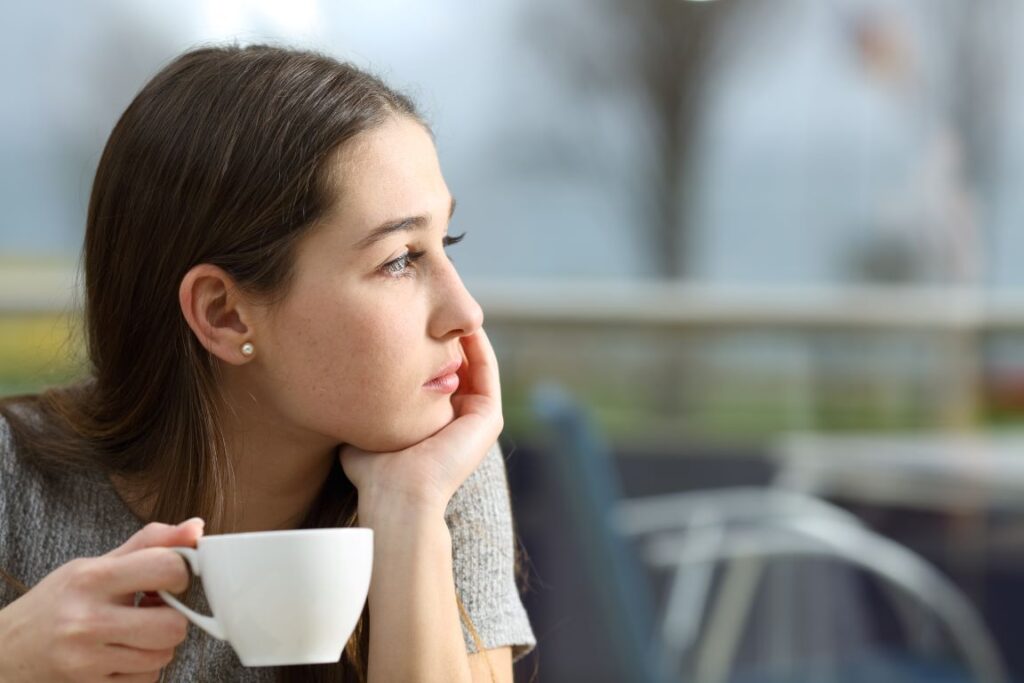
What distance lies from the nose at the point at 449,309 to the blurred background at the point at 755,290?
2.27m

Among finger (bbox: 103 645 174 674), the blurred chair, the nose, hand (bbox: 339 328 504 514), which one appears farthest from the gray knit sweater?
the blurred chair

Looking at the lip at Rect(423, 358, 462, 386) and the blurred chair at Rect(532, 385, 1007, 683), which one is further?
the blurred chair at Rect(532, 385, 1007, 683)

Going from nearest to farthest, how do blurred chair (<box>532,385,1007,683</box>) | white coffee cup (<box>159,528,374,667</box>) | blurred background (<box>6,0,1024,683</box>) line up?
white coffee cup (<box>159,528,374,667</box>), blurred chair (<box>532,385,1007,683</box>), blurred background (<box>6,0,1024,683</box>)

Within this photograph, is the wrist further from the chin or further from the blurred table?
the blurred table

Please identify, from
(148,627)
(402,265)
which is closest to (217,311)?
(402,265)

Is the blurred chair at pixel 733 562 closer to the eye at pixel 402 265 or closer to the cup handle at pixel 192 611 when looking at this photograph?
the eye at pixel 402 265

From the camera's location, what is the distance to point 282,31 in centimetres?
301

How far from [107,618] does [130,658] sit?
31 mm

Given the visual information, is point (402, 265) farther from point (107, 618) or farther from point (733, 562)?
point (733, 562)

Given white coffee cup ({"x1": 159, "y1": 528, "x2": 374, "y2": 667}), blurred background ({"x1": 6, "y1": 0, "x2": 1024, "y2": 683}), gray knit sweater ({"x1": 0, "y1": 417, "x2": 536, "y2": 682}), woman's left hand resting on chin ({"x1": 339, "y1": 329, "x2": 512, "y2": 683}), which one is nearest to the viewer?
white coffee cup ({"x1": 159, "y1": 528, "x2": 374, "y2": 667})

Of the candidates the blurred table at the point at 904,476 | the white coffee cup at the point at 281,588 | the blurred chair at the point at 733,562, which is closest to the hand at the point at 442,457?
the white coffee cup at the point at 281,588

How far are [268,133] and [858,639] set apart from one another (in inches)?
115

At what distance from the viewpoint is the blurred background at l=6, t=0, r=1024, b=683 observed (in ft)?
11.3

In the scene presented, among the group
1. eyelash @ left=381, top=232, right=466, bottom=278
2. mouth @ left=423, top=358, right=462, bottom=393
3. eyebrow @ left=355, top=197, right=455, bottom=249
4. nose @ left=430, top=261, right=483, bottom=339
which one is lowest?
mouth @ left=423, top=358, right=462, bottom=393
